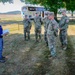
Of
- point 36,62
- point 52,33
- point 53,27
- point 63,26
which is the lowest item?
point 36,62

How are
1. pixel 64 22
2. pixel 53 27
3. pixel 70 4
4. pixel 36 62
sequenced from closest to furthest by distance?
pixel 36 62
pixel 53 27
pixel 64 22
pixel 70 4

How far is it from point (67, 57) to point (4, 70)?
153 inches

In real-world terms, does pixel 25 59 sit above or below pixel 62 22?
below

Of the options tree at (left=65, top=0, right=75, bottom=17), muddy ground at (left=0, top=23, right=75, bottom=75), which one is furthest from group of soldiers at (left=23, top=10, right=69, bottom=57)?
tree at (left=65, top=0, right=75, bottom=17)

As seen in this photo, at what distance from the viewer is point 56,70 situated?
11.1 m

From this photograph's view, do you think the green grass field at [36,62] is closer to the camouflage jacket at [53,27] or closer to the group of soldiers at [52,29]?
the group of soldiers at [52,29]

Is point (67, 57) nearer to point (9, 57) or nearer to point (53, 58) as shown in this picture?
point (53, 58)

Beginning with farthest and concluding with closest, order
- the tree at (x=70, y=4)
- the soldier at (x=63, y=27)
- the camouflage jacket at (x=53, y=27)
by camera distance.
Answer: the tree at (x=70, y=4), the soldier at (x=63, y=27), the camouflage jacket at (x=53, y=27)

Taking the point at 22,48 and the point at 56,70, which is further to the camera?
the point at 22,48

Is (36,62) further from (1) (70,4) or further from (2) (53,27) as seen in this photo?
(1) (70,4)

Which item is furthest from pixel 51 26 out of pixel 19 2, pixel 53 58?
pixel 19 2

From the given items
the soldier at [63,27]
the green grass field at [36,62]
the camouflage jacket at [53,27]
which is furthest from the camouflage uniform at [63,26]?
the camouflage jacket at [53,27]

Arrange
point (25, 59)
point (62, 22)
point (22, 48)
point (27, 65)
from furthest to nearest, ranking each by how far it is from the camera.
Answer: point (22, 48) → point (62, 22) → point (25, 59) → point (27, 65)

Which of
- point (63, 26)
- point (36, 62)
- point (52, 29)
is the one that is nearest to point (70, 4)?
point (63, 26)
